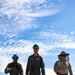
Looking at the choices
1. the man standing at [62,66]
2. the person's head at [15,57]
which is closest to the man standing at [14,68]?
the person's head at [15,57]

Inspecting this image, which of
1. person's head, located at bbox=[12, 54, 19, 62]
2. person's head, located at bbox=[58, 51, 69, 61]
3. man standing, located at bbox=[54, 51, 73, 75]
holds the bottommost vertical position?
man standing, located at bbox=[54, 51, 73, 75]

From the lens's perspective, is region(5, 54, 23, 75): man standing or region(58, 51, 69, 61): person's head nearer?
region(58, 51, 69, 61): person's head

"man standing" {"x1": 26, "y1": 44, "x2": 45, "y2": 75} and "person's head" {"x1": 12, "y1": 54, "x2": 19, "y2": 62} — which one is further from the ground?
"person's head" {"x1": 12, "y1": 54, "x2": 19, "y2": 62}

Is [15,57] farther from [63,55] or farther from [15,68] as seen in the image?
[63,55]

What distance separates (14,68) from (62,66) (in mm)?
4468

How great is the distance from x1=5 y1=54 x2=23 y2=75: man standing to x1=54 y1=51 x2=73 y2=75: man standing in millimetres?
3911

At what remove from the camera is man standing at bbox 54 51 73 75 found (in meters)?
22.7

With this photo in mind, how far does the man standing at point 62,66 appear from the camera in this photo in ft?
74.5

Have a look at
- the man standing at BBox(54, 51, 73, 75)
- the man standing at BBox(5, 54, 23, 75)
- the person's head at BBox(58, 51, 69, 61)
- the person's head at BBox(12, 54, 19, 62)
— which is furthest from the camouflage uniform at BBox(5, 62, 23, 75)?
the person's head at BBox(58, 51, 69, 61)

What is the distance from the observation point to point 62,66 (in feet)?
74.8

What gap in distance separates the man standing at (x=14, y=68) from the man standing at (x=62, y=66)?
3911 mm

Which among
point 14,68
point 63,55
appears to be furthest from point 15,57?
point 63,55

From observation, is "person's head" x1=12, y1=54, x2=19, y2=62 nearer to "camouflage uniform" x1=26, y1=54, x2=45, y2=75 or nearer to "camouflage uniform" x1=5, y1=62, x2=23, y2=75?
"camouflage uniform" x1=5, y1=62, x2=23, y2=75

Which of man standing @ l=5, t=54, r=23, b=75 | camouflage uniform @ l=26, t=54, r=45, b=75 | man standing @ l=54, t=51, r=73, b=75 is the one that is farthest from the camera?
man standing @ l=5, t=54, r=23, b=75
